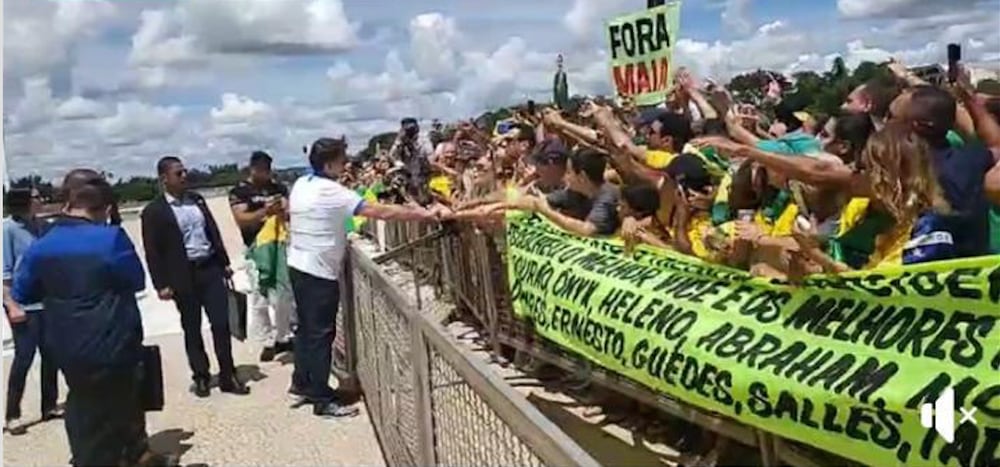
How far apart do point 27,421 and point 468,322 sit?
3500 mm

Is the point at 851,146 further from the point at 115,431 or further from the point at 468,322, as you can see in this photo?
the point at 468,322

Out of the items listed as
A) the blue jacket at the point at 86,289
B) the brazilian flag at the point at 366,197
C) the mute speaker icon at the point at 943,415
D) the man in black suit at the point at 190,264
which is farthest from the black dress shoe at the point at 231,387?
the mute speaker icon at the point at 943,415

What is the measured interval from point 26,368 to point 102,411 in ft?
6.76

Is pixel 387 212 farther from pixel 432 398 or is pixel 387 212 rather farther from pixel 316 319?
pixel 432 398

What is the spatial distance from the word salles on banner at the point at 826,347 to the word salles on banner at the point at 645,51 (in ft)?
11.0

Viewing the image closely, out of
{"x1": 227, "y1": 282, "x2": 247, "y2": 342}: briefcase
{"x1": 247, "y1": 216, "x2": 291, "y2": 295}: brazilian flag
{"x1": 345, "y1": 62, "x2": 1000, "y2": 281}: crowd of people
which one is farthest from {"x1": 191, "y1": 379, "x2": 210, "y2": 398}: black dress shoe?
{"x1": 345, "y1": 62, "x2": 1000, "y2": 281}: crowd of people

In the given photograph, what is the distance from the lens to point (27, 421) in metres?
7.88

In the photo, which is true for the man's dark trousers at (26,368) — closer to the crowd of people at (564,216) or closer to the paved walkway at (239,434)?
the crowd of people at (564,216)

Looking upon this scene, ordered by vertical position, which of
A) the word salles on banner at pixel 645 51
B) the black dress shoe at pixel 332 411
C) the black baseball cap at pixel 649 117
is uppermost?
the word salles on banner at pixel 645 51

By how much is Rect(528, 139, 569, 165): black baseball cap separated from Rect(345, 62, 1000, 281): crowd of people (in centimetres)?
2

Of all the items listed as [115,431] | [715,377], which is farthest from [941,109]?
[115,431]

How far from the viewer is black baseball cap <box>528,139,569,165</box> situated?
774 cm

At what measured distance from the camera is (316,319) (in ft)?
23.7

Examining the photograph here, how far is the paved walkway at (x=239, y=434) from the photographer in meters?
6.61
